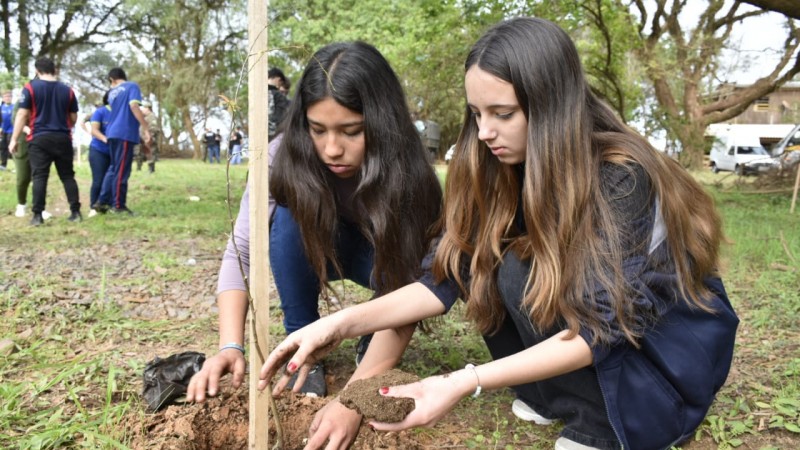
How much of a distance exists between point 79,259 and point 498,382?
353cm

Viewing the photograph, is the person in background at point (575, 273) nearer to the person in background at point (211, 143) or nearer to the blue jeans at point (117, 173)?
the blue jeans at point (117, 173)

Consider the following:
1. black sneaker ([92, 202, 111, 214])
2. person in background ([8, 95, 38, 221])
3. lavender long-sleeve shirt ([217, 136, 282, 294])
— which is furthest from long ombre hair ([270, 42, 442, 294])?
person in background ([8, 95, 38, 221])

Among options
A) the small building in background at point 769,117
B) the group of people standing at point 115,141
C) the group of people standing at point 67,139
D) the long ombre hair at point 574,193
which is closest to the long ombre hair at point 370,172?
the long ombre hair at point 574,193

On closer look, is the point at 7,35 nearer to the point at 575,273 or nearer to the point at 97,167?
the point at 97,167

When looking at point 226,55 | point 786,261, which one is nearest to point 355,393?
point 786,261

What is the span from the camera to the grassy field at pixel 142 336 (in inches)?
70.1

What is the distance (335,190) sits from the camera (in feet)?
6.87

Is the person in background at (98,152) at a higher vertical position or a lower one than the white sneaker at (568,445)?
higher

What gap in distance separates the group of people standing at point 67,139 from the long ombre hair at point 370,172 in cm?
448

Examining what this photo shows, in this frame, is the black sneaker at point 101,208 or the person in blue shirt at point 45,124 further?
the black sneaker at point 101,208

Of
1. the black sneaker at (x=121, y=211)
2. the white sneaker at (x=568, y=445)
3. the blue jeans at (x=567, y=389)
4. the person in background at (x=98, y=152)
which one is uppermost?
the person in background at (x=98, y=152)

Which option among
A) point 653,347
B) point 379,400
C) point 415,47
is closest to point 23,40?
point 415,47

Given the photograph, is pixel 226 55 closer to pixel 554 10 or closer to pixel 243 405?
pixel 554 10

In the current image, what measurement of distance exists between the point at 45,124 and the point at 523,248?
211 inches
